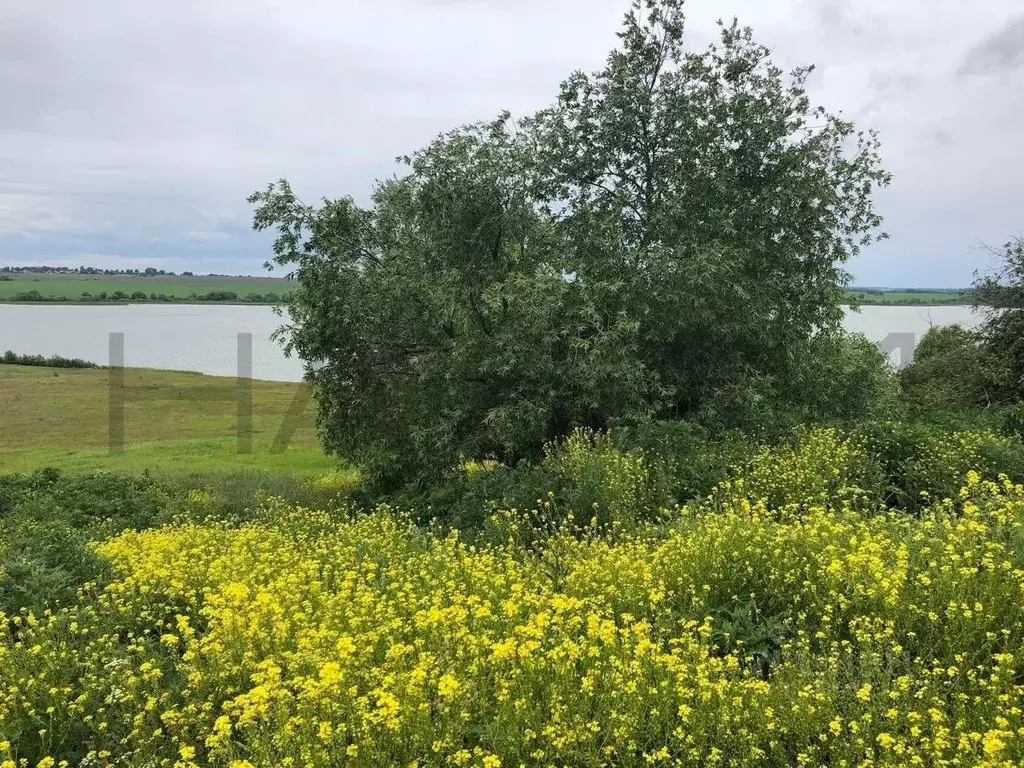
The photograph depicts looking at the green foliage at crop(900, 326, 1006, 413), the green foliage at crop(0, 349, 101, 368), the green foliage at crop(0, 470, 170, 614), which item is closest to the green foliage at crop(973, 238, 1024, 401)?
the green foliage at crop(900, 326, 1006, 413)

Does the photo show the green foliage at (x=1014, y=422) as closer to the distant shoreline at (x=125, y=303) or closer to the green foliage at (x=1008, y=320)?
the green foliage at (x=1008, y=320)

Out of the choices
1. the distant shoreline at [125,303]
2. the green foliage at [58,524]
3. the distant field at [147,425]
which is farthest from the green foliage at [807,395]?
the distant shoreline at [125,303]

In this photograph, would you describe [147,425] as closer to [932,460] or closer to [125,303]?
[932,460]

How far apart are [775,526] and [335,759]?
13.4 feet

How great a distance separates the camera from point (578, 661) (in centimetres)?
381

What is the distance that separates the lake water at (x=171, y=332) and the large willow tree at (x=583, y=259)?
9.07 ft

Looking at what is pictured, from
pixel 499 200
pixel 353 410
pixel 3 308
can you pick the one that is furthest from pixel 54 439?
pixel 3 308

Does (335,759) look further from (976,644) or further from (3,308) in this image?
(3,308)

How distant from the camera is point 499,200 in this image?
14.3 m

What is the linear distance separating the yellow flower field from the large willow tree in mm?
6924

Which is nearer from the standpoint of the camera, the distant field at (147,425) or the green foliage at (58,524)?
the green foliage at (58,524)

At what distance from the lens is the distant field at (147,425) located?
2319cm

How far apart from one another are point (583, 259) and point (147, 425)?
2807 centimetres

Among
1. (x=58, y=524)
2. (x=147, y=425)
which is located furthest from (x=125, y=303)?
(x=58, y=524)
